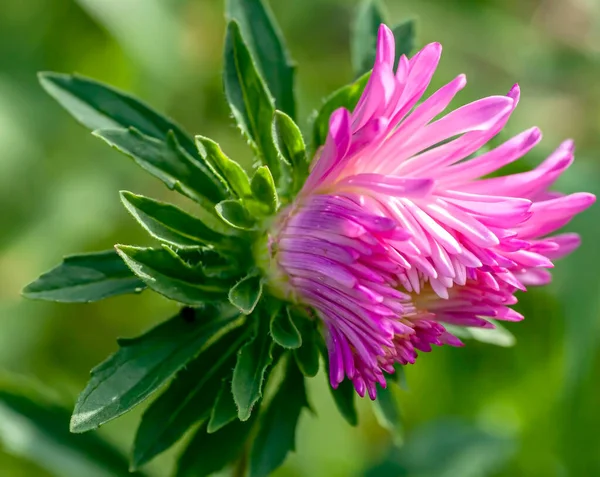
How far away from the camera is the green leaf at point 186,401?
2.04m

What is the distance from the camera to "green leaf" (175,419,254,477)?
217 cm

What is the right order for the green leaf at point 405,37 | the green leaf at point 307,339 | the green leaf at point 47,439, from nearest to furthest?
the green leaf at point 307,339
the green leaf at point 405,37
the green leaf at point 47,439

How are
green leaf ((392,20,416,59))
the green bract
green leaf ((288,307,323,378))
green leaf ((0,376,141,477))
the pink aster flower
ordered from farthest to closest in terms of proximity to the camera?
green leaf ((0,376,141,477))
green leaf ((392,20,416,59))
green leaf ((288,307,323,378))
the green bract
the pink aster flower

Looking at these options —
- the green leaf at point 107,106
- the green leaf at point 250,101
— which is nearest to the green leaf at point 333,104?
the green leaf at point 250,101

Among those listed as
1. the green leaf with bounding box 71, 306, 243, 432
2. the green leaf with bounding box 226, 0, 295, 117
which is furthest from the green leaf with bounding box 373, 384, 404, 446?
the green leaf with bounding box 226, 0, 295, 117

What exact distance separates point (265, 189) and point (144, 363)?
503mm

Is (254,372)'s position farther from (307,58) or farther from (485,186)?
(307,58)

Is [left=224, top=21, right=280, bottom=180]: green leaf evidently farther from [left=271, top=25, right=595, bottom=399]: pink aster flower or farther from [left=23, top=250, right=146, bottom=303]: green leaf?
[left=23, top=250, right=146, bottom=303]: green leaf

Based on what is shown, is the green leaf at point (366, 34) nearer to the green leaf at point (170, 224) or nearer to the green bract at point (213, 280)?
the green bract at point (213, 280)

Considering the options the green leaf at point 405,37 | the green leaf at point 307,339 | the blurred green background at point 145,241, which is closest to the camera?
the green leaf at point 307,339

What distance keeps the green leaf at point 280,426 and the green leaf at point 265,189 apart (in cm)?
44

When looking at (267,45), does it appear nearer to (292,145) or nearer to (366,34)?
(366,34)

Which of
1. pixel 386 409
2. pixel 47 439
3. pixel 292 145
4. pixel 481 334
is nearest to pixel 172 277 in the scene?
pixel 292 145

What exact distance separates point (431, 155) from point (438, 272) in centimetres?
29
